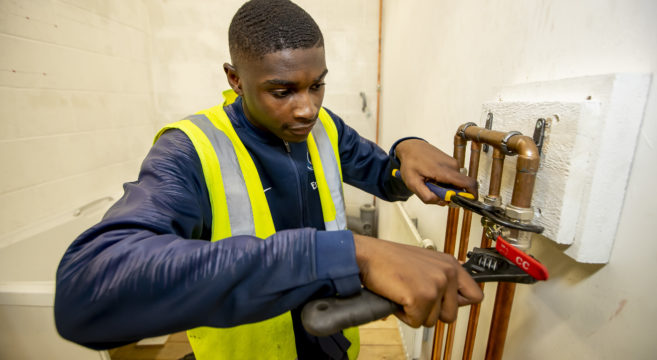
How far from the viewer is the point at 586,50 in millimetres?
410

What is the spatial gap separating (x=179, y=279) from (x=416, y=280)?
286 mm

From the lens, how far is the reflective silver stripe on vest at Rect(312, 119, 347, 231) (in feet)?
2.66

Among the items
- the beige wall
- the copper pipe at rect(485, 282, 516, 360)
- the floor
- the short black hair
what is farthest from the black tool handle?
the beige wall

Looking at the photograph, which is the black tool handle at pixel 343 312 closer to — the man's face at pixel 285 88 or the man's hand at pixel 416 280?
the man's hand at pixel 416 280

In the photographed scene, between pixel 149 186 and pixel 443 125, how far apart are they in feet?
2.77

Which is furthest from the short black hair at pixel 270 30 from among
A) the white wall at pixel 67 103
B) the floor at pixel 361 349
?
the white wall at pixel 67 103

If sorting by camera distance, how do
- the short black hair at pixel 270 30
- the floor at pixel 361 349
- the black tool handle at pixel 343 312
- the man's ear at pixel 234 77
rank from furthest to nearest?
1. the floor at pixel 361 349
2. the man's ear at pixel 234 77
3. the short black hair at pixel 270 30
4. the black tool handle at pixel 343 312

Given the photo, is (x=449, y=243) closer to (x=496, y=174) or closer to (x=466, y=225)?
(x=466, y=225)

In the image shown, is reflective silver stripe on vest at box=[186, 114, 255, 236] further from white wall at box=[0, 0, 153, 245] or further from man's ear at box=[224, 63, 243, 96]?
white wall at box=[0, 0, 153, 245]

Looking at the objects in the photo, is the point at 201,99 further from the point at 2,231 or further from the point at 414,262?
the point at 414,262

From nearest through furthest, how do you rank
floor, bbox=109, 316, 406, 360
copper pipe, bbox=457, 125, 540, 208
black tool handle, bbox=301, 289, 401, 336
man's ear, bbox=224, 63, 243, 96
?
black tool handle, bbox=301, 289, 401, 336, copper pipe, bbox=457, 125, 540, 208, man's ear, bbox=224, 63, 243, 96, floor, bbox=109, 316, 406, 360

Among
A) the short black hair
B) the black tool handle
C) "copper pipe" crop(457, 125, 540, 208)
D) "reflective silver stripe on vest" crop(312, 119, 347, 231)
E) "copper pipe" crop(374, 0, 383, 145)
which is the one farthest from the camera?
"copper pipe" crop(374, 0, 383, 145)

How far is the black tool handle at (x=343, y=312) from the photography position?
30 centimetres

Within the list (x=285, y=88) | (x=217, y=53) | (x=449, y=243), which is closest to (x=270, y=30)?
(x=285, y=88)
